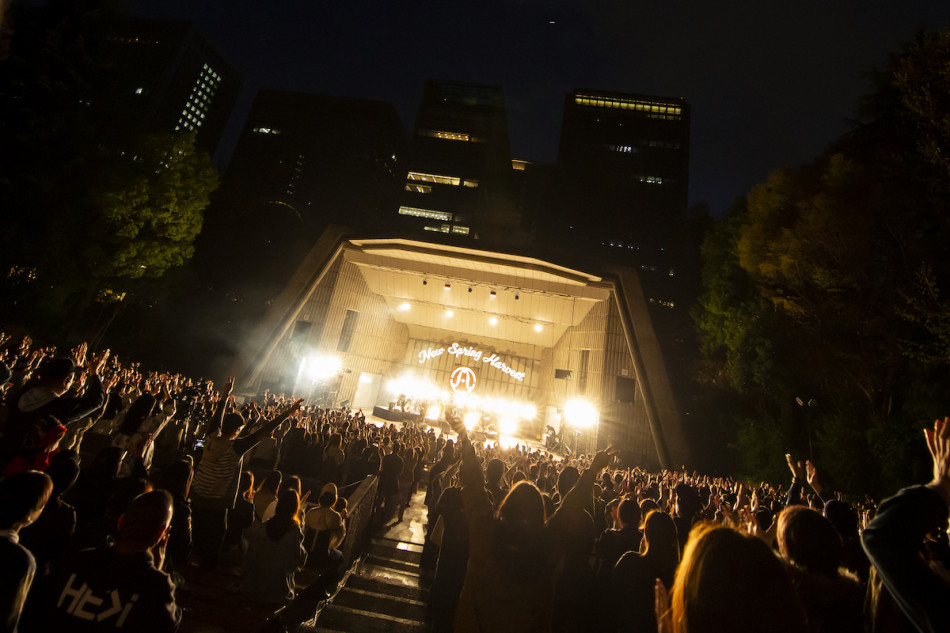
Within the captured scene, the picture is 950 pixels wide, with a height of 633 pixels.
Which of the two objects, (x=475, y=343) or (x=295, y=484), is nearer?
(x=295, y=484)

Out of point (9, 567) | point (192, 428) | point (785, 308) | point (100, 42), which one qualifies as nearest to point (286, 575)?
point (9, 567)

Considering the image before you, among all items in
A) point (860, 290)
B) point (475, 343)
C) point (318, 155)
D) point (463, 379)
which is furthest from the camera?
point (318, 155)

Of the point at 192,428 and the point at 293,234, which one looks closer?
the point at 192,428

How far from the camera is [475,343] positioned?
30922 millimetres

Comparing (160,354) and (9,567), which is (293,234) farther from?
(9,567)

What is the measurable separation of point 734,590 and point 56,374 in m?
4.71

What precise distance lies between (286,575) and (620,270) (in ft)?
59.2

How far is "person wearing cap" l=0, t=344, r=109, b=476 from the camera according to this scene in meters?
2.82

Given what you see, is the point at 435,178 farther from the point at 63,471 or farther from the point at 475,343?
the point at 63,471

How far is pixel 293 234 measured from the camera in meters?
24.9

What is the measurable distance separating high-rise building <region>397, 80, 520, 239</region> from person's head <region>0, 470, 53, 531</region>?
139ft

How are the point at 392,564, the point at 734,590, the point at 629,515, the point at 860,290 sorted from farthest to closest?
the point at 860,290
the point at 392,564
the point at 629,515
the point at 734,590

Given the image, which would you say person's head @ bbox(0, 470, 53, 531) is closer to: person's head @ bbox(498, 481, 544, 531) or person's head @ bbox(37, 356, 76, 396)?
person's head @ bbox(37, 356, 76, 396)

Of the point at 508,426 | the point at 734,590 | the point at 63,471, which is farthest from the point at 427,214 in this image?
the point at 734,590
